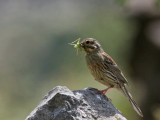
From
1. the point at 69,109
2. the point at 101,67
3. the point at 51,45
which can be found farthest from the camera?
the point at 51,45

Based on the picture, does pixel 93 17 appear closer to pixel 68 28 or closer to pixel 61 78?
pixel 68 28

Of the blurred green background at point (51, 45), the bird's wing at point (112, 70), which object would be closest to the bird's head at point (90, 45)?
the bird's wing at point (112, 70)

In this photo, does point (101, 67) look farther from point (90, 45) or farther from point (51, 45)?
point (51, 45)

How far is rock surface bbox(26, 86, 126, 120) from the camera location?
32.7 feet

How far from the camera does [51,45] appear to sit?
29.6 metres

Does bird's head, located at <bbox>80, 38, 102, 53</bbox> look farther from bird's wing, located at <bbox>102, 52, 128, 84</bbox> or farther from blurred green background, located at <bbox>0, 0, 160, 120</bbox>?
blurred green background, located at <bbox>0, 0, 160, 120</bbox>

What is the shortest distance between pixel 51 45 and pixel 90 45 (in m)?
17.6

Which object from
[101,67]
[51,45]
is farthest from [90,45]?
[51,45]

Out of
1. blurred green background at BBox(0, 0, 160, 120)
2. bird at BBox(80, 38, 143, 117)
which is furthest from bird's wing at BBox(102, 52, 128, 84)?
blurred green background at BBox(0, 0, 160, 120)

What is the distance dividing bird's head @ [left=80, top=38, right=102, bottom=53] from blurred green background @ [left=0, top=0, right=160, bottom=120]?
5359 mm

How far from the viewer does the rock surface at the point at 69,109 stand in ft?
32.7

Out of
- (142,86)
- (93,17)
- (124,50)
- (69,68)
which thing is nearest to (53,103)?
(142,86)

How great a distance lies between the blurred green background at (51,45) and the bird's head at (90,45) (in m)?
5.36

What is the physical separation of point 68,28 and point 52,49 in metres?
2.07
